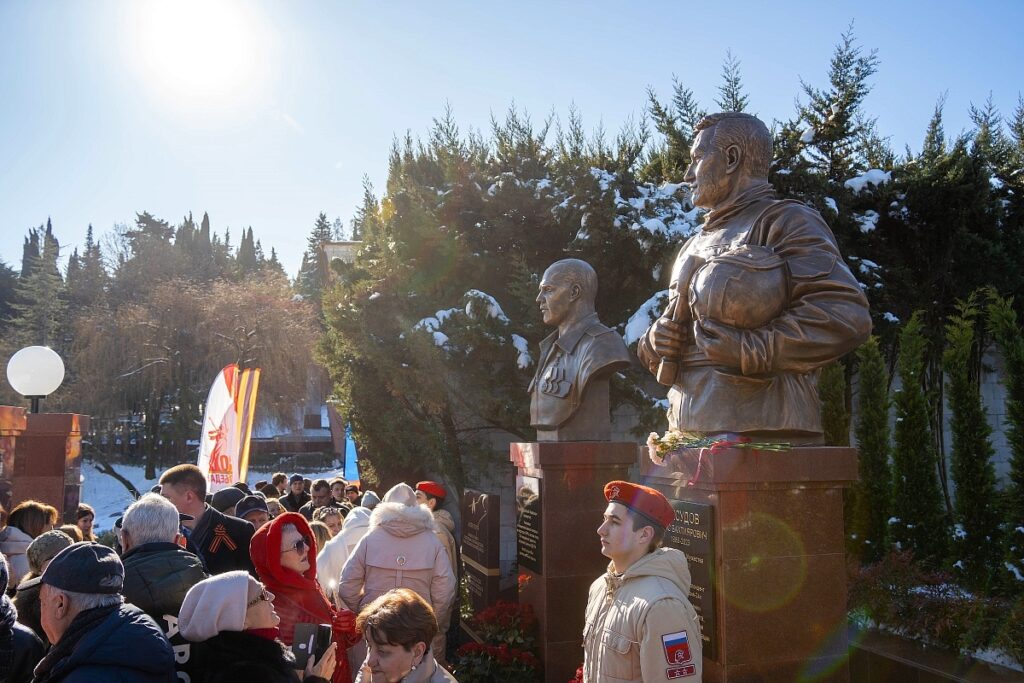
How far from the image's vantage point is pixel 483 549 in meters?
6.82

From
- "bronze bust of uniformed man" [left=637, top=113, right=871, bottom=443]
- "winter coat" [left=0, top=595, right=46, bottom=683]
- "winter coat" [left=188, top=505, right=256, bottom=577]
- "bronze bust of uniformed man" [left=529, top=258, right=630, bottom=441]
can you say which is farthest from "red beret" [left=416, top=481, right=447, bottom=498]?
"winter coat" [left=0, top=595, right=46, bottom=683]

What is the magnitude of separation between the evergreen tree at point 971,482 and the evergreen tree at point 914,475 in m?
0.37

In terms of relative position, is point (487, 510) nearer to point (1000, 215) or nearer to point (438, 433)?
point (438, 433)

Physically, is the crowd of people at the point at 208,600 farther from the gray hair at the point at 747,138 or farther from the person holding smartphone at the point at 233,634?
the gray hair at the point at 747,138

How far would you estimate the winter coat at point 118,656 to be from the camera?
7.09 ft

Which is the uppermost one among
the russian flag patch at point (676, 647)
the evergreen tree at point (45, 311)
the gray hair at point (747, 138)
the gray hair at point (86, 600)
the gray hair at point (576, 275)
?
the evergreen tree at point (45, 311)

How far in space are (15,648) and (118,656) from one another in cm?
79

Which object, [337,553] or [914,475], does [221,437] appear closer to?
[337,553]

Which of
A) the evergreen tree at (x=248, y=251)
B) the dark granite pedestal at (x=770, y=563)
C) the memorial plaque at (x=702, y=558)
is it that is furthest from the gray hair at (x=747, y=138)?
the evergreen tree at (x=248, y=251)

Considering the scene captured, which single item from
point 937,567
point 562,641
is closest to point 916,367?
point 937,567

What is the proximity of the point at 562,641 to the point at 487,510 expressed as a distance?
160cm

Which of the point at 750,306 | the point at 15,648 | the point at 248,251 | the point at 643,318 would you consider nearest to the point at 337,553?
the point at 15,648

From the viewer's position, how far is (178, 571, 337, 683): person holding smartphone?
2396mm

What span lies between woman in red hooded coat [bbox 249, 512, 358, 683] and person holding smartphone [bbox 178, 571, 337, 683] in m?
0.92
